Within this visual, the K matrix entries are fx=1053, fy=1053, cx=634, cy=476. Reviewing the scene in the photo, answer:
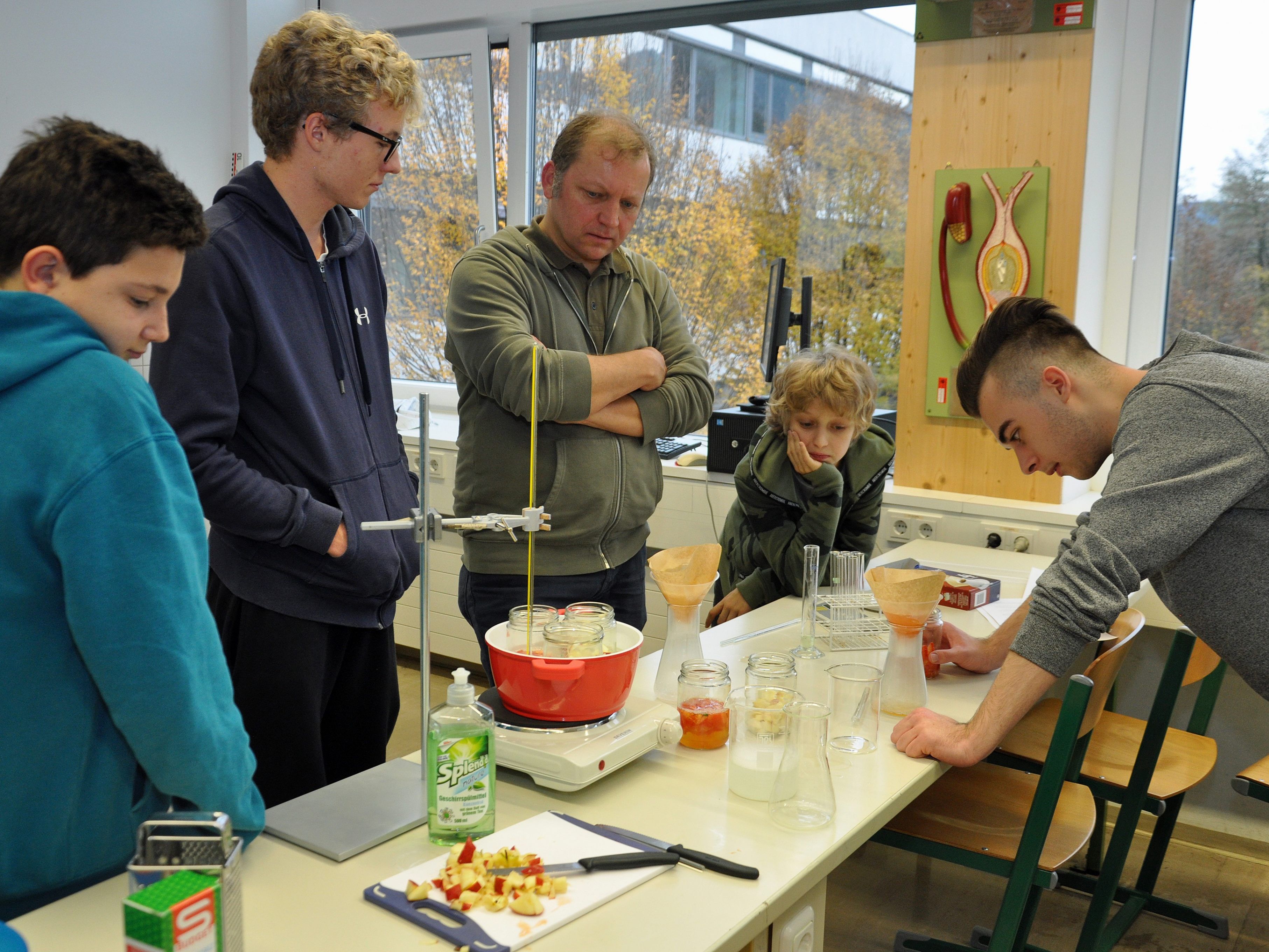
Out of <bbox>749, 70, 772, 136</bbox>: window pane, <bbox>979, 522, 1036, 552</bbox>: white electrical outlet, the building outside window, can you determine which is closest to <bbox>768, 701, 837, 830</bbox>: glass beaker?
<bbox>979, 522, 1036, 552</bbox>: white electrical outlet

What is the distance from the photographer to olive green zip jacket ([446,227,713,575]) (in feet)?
6.47

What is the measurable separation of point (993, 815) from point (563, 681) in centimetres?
97

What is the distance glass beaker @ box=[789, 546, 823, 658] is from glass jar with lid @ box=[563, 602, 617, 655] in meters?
0.48

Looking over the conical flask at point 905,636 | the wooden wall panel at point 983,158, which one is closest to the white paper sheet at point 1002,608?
the conical flask at point 905,636

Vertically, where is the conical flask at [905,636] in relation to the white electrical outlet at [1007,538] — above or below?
above

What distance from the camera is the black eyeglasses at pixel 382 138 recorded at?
165cm

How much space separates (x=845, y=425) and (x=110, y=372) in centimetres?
178

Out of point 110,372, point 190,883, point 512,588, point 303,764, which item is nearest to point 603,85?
point 512,588

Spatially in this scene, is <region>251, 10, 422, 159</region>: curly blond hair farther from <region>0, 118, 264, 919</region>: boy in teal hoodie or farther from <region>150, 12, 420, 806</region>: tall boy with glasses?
<region>0, 118, 264, 919</region>: boy in teal hoodie

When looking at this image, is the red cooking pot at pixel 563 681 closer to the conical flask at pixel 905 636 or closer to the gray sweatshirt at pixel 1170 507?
the conical flask at pixel 905 636

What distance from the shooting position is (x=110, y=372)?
973mm

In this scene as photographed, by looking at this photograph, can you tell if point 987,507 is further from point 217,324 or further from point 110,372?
point 110,372

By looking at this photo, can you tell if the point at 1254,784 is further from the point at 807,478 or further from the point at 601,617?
the point at 601,617

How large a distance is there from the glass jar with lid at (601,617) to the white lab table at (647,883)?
0.17m
